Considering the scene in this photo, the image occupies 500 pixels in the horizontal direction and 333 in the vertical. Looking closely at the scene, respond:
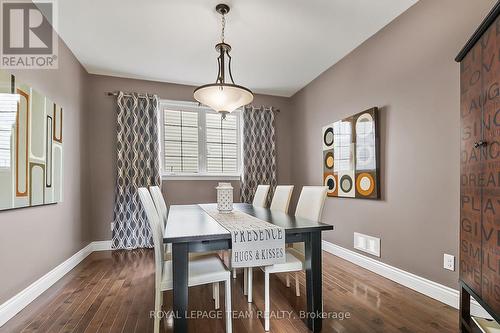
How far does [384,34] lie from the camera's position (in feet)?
8.55

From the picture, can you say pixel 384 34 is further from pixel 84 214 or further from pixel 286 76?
pixel 84 214

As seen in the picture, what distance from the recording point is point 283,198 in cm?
264

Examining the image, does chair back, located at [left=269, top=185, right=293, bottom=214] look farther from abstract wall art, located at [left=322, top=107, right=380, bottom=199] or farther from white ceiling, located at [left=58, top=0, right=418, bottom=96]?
white ceiling, located at [left=58, top=0, right=418, bottom=96]

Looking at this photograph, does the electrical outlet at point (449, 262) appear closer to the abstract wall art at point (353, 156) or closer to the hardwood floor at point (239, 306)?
the hardwood floor at point (239, 306)

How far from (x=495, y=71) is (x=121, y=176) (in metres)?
3.94

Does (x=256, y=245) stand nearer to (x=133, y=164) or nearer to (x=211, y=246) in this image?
(x=211, y=246)

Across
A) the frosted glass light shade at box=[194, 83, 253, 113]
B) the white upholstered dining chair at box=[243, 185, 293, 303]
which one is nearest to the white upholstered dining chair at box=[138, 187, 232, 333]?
the white upholstered dining chair at box=[243, 185, 293, 303]

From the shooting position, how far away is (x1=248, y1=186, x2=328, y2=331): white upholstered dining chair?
5.51 feet

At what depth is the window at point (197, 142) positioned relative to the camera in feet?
13.1

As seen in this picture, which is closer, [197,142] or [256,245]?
[256,245]

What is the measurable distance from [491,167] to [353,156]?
1.76 metres

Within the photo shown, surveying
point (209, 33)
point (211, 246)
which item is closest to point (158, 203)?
point (211, 246)

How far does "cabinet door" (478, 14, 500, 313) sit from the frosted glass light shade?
157 cm

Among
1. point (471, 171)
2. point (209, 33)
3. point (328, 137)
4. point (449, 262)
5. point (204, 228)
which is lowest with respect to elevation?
point (449, 262)
